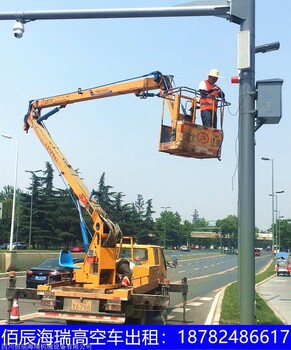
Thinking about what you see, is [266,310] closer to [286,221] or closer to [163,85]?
[163,85]

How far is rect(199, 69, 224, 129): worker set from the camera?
8.46 metres

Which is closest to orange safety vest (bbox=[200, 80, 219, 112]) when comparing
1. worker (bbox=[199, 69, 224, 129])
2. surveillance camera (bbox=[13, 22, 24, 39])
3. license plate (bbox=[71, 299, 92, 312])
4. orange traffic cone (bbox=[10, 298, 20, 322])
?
worker (bbox=[199, 69, 224, 129])

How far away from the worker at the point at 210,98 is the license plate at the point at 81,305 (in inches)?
165

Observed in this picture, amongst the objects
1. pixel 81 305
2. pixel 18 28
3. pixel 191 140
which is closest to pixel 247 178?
pixel 191 140

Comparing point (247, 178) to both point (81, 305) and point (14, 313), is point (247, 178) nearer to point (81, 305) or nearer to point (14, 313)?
point (81, 305)

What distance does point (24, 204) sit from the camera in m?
67.2

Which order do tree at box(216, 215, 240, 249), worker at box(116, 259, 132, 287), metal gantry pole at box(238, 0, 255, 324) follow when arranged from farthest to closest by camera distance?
tree at box(216, 215, 240, 249)
worker at box(116, 259, 132, 287)
metal gantry pole at box(238, 0, 255, 324)

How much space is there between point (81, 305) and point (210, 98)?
473 centimetres

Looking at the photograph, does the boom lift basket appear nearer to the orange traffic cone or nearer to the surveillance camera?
the surveillance camera

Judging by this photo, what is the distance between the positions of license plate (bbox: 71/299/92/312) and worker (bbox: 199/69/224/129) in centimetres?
419

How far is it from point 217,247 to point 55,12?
6695 inches

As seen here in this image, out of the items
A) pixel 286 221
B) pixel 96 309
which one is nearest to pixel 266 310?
pixel 96 309

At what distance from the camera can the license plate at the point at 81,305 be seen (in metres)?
9.49

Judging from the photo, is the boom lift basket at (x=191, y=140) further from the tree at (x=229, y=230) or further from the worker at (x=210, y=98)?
the tree at (x=229, y=230)
